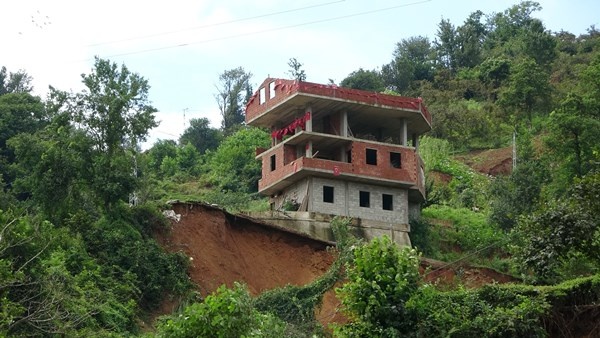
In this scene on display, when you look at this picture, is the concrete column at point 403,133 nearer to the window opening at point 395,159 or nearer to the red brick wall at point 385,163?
the red brick wall at point 385,163

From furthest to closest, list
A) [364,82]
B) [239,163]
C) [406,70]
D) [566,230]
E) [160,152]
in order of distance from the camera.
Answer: [406,70], [364,82], [160,152], [239,163], [566,230]

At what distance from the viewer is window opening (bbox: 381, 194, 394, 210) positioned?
4672 cm

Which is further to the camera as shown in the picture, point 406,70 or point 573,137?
point 406,70

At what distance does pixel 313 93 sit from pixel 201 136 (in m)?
35.4

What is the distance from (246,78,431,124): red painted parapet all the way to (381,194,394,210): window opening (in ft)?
11.1

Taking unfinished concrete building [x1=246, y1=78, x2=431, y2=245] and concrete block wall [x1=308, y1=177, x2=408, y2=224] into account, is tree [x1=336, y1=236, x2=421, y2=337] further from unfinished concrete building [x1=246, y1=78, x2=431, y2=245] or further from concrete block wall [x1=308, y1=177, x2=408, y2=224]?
concrete block wall [x1=308, y1=177, x2=408, y2=224]

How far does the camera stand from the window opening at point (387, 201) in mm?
46719

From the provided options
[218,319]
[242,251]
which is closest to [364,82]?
[242,251]

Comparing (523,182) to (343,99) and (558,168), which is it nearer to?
(558,168)

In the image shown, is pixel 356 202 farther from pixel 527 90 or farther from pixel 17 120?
pixel 527 90

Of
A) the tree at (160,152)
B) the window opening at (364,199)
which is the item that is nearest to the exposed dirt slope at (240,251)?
the window opening at (364,199)

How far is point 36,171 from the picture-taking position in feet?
131

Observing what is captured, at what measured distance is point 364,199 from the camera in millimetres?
46500

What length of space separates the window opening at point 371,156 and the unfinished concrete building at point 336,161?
0.04 meters
